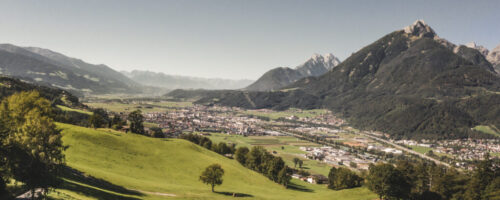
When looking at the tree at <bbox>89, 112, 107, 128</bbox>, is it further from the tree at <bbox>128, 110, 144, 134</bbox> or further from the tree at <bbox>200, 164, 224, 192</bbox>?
the tree at <bbox>200, 164, 224, 192</bbox>

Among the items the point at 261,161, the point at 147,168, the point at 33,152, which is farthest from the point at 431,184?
the point at 33,152

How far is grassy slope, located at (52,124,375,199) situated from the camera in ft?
192

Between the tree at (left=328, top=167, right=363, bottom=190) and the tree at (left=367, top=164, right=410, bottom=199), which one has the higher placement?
the tree at (left=367, top=164, right=410, bottom=199)

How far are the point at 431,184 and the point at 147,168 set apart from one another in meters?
92.3

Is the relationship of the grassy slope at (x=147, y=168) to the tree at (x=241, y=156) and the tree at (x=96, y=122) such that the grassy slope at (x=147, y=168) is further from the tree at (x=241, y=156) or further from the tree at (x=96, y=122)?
the tree at (x=241, y=156)

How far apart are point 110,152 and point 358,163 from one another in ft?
530

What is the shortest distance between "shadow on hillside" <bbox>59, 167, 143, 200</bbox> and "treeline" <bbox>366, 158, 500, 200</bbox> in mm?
67590

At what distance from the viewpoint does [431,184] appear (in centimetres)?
8919

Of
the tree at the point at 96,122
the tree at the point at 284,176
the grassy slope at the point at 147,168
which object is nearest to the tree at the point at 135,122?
the tree at the point at 96,122

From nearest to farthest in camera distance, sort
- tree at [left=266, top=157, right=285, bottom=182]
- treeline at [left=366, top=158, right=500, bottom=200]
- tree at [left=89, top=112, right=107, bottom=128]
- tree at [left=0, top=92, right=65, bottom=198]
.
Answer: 1. tree at [left=0, top=92, right=65, bottom=198]
2. treeline at [left=366, top=158, right=500, bottom=200]
3. tree at [left=266, top=157, right=285, bottom=182]
4. tree at [left=89, top=112, right=107, bottom=128]

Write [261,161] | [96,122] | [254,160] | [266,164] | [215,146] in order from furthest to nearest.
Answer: [215,146], [254,160], [261,161], [266,164], [96,122]

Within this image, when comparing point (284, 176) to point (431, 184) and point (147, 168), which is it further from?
point (147, 168)

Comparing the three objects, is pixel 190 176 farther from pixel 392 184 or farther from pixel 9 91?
pixel 9 91

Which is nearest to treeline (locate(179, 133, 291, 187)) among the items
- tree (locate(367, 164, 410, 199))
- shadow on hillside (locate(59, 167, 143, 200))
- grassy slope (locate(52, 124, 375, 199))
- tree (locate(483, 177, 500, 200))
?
grassy slope (locate(52, 124, 375, 199))
